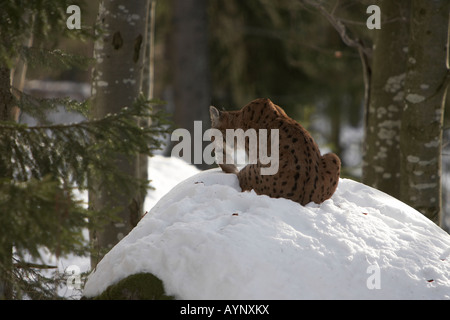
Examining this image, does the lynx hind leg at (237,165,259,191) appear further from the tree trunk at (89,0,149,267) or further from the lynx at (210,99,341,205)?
the tree trunk at (89,0,149,267)

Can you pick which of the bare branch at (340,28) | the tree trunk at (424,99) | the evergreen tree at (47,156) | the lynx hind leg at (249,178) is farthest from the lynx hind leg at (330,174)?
the bare branch at (340,28)

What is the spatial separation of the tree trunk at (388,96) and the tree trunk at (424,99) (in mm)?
396

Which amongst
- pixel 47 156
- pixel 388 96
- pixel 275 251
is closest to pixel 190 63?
pixel 388 96

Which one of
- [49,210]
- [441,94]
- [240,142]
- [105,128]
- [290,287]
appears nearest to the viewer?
[49,210]

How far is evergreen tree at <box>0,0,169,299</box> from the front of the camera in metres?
2.77

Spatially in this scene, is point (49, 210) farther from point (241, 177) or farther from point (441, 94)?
point (441, 94)

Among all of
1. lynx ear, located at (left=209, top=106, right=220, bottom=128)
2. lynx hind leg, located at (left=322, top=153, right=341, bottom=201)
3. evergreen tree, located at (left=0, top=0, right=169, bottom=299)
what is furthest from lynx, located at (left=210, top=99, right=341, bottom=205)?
evergreen tree, located at (left=0, top=0, right=169, bottom=299)

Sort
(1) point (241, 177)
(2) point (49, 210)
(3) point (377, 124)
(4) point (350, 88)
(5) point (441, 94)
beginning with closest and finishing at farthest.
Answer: (2) point (49, 210), (1) point (241, 177), (5) point (441, 94), (3) point (377, 124), (4) point (350, 88)

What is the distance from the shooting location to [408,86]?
5.27 m

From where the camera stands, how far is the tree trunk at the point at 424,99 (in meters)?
5.16

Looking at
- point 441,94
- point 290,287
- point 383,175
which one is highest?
point 441,94
